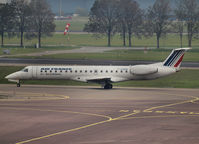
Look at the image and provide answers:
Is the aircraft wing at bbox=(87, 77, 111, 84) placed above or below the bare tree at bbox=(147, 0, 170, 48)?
below

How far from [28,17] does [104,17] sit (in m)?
21.7

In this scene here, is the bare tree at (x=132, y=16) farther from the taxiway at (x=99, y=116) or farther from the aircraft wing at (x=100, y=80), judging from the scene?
the taxiway at (x=99, y=116)

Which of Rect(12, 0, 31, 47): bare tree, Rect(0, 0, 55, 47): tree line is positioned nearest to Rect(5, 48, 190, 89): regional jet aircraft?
Rect(0, 0, 55, 47): tree line

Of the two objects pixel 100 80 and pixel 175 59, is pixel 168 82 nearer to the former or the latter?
pixel 175 59

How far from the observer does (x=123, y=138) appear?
31328mm

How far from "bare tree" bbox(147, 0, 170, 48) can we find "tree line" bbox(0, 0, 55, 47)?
2697 centimetres

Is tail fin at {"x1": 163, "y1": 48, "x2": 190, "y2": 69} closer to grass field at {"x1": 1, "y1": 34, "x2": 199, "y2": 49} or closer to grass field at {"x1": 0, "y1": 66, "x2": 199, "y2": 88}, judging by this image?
grass field at {"x1": 0, "y1": 66, "x2": 199, "y2": 88}

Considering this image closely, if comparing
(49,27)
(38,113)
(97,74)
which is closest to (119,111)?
(38,113)

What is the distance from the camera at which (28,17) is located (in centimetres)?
13062

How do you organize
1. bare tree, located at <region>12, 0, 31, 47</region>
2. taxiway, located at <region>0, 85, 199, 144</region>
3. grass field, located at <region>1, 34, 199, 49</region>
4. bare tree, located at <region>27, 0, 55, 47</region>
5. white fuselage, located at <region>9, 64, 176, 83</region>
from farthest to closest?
1. grass field, located at <region>1, 34, 199, 49</region>
2. bare tree, located at <region>12, 0, 31, 47</region>
3. bare tree, located at <region>27, 0, 55, 47</region>
4. white fuselage, located at <region>9, 64, 176, 83</region>
5. taxiway, located at <region>0, 85, 199, 144</region>

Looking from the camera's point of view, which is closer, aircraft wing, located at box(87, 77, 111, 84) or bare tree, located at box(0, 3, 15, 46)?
aircraft wing, located at box(87, 77, 111, 84)

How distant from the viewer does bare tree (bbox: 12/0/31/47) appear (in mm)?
129387

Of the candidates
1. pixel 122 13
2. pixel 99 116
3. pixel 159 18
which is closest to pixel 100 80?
pixel 99 116

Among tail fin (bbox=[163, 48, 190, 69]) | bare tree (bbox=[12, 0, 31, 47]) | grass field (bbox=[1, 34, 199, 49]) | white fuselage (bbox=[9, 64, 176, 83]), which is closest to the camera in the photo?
tail fin (bbox=[163, 48, 190, 69])
